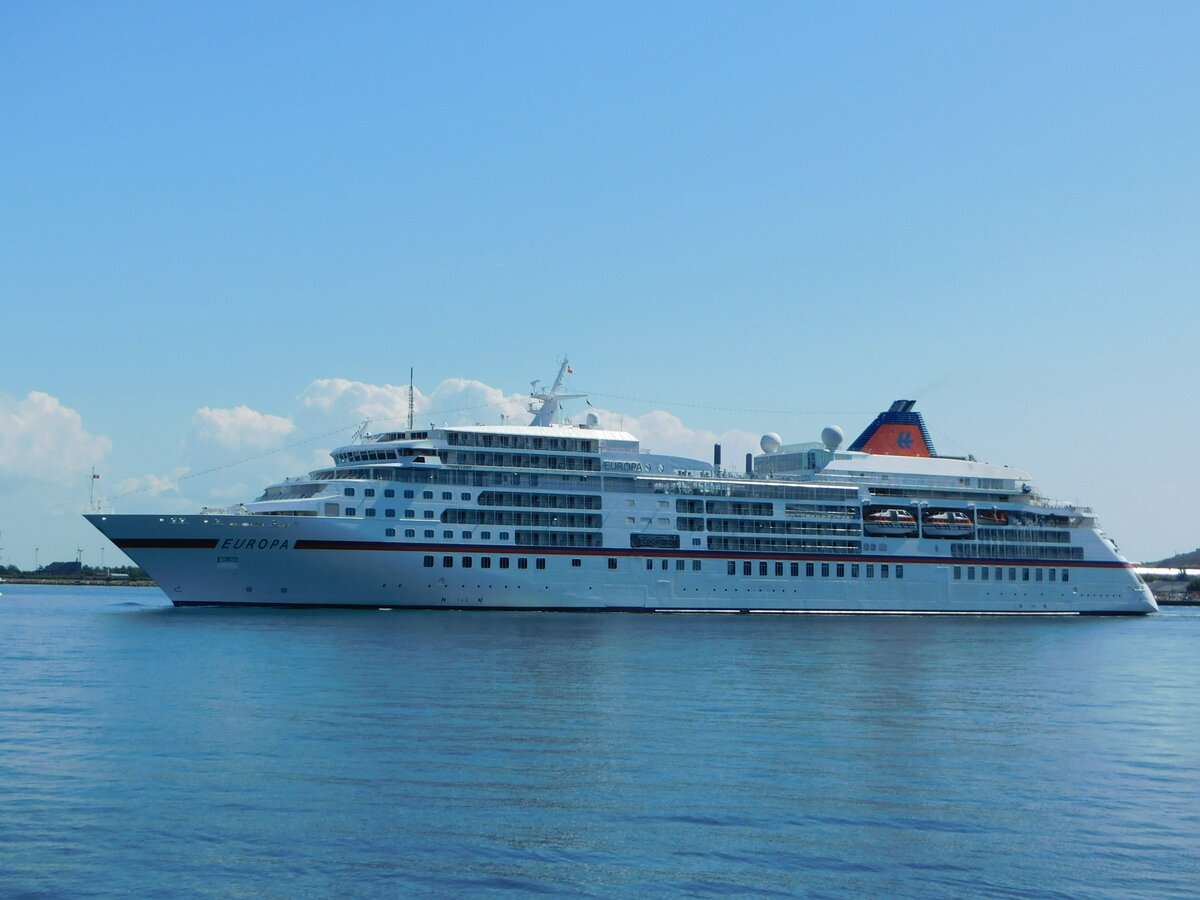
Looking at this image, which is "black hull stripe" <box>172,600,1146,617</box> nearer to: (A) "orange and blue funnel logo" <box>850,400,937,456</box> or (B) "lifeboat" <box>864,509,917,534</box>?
(B) "lifeboat" <box>864,509,917,534</box>

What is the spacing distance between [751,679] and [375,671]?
452 inches

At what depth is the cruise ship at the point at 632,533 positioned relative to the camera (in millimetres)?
66375

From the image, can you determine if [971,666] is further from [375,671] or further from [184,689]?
[184,689]

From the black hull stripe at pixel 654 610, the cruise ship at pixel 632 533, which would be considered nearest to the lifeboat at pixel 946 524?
the cruise ship at pixel 632 533

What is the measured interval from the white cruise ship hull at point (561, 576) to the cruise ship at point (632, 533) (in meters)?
0.11

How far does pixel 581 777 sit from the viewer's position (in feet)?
71.5

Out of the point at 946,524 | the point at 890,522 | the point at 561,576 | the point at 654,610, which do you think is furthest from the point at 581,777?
the point at 946,524

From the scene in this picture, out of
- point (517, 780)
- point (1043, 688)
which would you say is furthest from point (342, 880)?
point (1043, 688)

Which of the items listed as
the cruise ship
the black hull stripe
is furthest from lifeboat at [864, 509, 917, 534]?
the black hull stripe

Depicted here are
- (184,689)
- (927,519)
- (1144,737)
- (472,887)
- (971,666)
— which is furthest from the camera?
(927,519)

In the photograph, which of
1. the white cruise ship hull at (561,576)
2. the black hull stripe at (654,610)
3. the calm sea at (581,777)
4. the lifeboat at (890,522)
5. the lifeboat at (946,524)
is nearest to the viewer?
the calm sea at (581,777)

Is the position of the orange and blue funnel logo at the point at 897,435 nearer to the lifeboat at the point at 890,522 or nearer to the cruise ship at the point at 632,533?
the cruise ship at the point at 632,533

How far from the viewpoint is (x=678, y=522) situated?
77.4m

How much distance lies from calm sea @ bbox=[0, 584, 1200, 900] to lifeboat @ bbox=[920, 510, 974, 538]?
42824 mm
